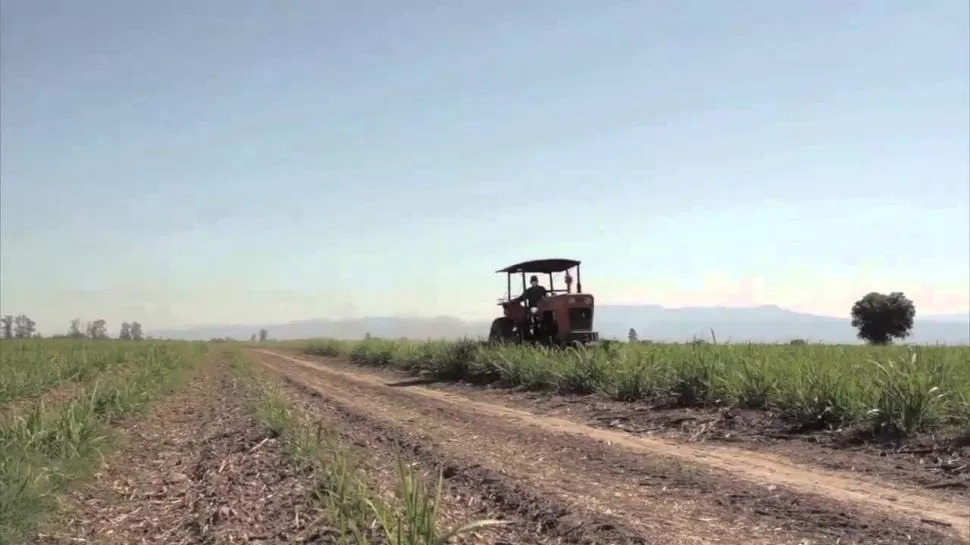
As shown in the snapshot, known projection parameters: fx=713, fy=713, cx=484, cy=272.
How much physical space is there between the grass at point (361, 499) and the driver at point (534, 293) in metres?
10.7

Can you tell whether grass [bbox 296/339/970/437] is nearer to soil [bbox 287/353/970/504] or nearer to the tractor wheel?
soil [bbox 287/353/970/504]

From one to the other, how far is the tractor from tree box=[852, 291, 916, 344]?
125ft

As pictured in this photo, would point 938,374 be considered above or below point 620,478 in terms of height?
above

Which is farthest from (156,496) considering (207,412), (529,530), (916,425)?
(916,425)

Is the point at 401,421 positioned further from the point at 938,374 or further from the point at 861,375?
the point at 938,374

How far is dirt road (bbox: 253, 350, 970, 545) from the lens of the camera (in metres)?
5.04

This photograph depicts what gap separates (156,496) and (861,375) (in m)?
8.88

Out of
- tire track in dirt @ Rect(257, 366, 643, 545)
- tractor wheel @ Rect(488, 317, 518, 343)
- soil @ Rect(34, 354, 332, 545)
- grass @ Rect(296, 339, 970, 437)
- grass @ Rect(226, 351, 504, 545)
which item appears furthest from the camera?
tractor wheel @ Rect(488, 317, 518, 343)

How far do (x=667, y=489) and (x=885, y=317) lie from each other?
50.3 m

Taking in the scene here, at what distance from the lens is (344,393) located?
16094mm

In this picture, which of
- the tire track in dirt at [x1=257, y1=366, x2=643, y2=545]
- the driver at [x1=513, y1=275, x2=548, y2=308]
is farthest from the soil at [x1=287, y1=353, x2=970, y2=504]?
the driver at [x1=513, y1=275, x2=548, y2=308]

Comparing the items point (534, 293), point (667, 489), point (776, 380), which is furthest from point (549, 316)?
point (667, 489)

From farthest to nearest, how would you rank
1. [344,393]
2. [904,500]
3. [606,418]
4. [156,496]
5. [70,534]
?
[344,393]
[606,418]
[156,496]
[904,500]
[70,534]

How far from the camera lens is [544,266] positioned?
1920 centimetres
